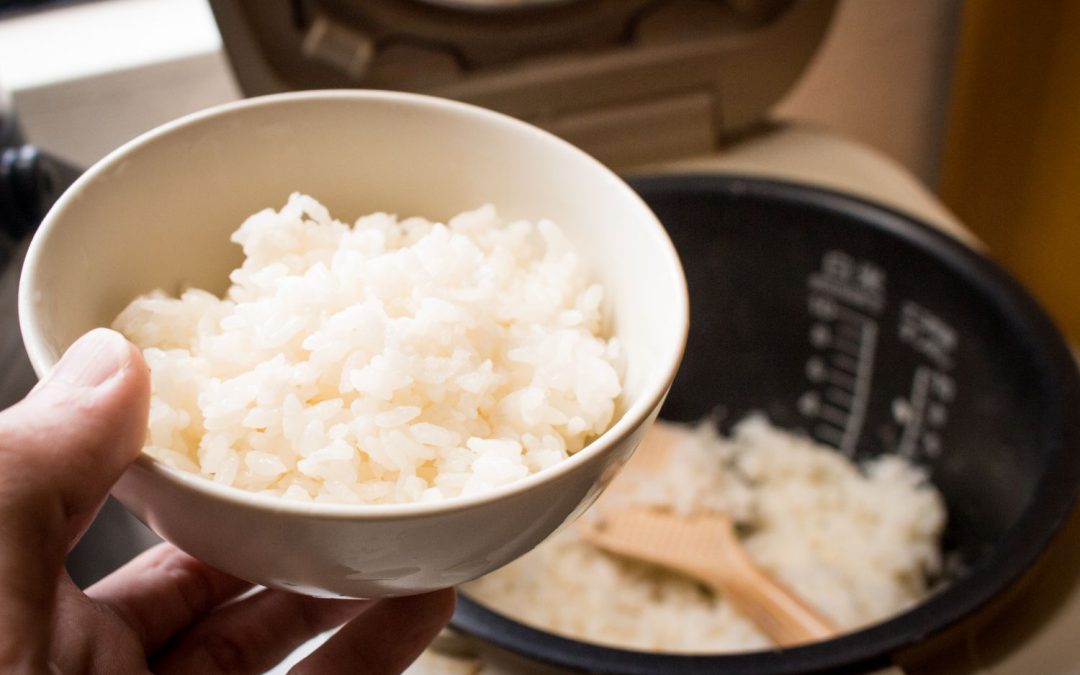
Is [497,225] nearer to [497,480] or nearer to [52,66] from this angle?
[497,480]

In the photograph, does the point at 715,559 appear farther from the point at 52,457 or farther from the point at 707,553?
the point at 52,457

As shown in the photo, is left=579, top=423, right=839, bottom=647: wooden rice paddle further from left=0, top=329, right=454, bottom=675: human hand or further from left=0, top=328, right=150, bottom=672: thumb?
left=0, top=328, right=150, bottom=672: thumb

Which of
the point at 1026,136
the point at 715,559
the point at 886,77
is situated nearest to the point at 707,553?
the point at 715,559

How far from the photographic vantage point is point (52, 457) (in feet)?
1.22

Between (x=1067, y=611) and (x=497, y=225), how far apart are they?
0.48m

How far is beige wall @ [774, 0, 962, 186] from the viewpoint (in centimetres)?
137

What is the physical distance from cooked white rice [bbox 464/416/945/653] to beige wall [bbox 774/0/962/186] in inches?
24.0

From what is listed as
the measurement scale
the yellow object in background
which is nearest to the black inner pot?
the measurement scale

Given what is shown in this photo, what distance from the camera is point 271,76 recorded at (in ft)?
2.83

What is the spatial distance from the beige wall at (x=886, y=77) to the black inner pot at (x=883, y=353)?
→ 18.4 inches

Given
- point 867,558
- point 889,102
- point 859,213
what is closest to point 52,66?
point 859,213

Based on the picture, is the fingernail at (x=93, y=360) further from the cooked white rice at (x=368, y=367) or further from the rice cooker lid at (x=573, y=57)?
the rice cooker lid at (x=573, y=57)

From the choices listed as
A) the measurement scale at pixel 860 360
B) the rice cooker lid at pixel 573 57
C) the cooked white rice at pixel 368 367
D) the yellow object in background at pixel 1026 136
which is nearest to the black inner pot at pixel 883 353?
the measurement scale at pixel 860 360

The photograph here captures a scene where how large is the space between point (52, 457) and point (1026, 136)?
1291 mm
